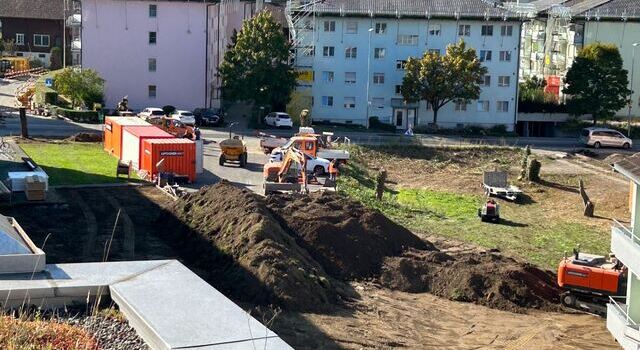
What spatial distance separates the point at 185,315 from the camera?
16531 mm

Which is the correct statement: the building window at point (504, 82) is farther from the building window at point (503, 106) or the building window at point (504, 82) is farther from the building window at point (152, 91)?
the building window at point (152, 91)

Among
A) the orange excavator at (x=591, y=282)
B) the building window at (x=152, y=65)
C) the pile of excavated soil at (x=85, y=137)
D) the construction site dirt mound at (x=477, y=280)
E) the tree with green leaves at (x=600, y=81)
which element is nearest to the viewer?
the orange excavator at (x=591, y=282)

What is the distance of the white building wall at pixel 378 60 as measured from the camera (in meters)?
64.6

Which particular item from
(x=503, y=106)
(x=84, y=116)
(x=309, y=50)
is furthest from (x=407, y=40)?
(x=84, y=116)

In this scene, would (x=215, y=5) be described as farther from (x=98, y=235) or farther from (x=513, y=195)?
(x=98, y=235)

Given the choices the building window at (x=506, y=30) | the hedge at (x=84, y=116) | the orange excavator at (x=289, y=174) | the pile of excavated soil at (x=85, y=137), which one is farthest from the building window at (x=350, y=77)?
the orange excavator at (x=289, y=174)

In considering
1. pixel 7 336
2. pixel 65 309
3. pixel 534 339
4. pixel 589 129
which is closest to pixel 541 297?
pixel 534 339

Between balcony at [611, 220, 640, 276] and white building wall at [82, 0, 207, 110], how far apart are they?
43.6 meters

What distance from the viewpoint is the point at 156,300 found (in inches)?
680

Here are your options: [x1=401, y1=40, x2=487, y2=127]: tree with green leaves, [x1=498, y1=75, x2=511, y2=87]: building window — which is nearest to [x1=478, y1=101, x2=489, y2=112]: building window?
[x1=498, y1=75, x2=511, y2=87]: building window

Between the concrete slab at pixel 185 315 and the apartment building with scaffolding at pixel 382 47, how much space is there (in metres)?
46.3

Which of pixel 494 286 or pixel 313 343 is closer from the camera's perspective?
pixel 313 343

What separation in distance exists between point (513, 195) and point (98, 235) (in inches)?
748

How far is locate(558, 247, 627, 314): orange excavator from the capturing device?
26094mm
